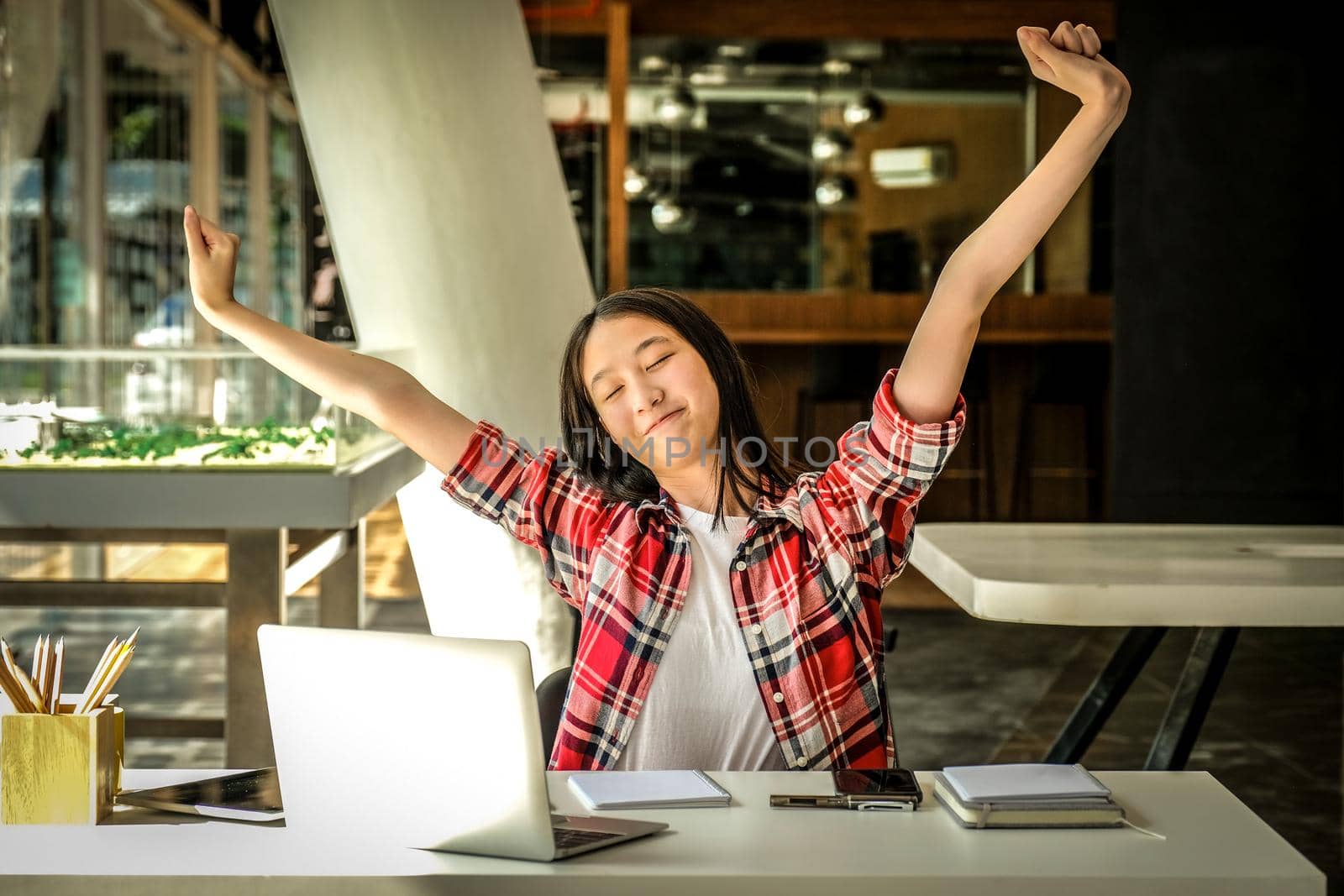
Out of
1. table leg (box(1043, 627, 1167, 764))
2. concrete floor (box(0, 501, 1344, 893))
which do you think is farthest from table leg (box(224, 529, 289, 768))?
table leg (box(1043, 627, 1167, 764))

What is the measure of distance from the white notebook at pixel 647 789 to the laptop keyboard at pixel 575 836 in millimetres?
98

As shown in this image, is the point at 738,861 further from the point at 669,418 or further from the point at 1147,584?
the point at 1147,584

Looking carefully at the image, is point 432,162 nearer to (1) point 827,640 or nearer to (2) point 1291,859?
(1) point 827,640

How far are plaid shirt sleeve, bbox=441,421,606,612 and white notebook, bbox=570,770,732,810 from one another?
1.25 ft

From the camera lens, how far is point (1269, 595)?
199 centimetres

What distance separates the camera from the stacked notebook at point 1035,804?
3.89 ft

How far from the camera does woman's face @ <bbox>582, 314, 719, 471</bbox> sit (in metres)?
1.67

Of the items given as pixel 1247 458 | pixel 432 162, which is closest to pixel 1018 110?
pixel 1247 458

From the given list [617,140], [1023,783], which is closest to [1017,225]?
[1023,783]

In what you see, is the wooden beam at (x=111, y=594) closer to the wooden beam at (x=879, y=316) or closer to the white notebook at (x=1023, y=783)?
the white notebook at (x=1023, y=783)

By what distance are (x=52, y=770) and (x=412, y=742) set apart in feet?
1.32

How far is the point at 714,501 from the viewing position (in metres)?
1.72

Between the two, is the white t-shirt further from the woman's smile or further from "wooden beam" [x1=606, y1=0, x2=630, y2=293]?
"wooden beam" [x1=606, y1=0, x2=630, y2=293]

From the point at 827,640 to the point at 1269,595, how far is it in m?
0.78
